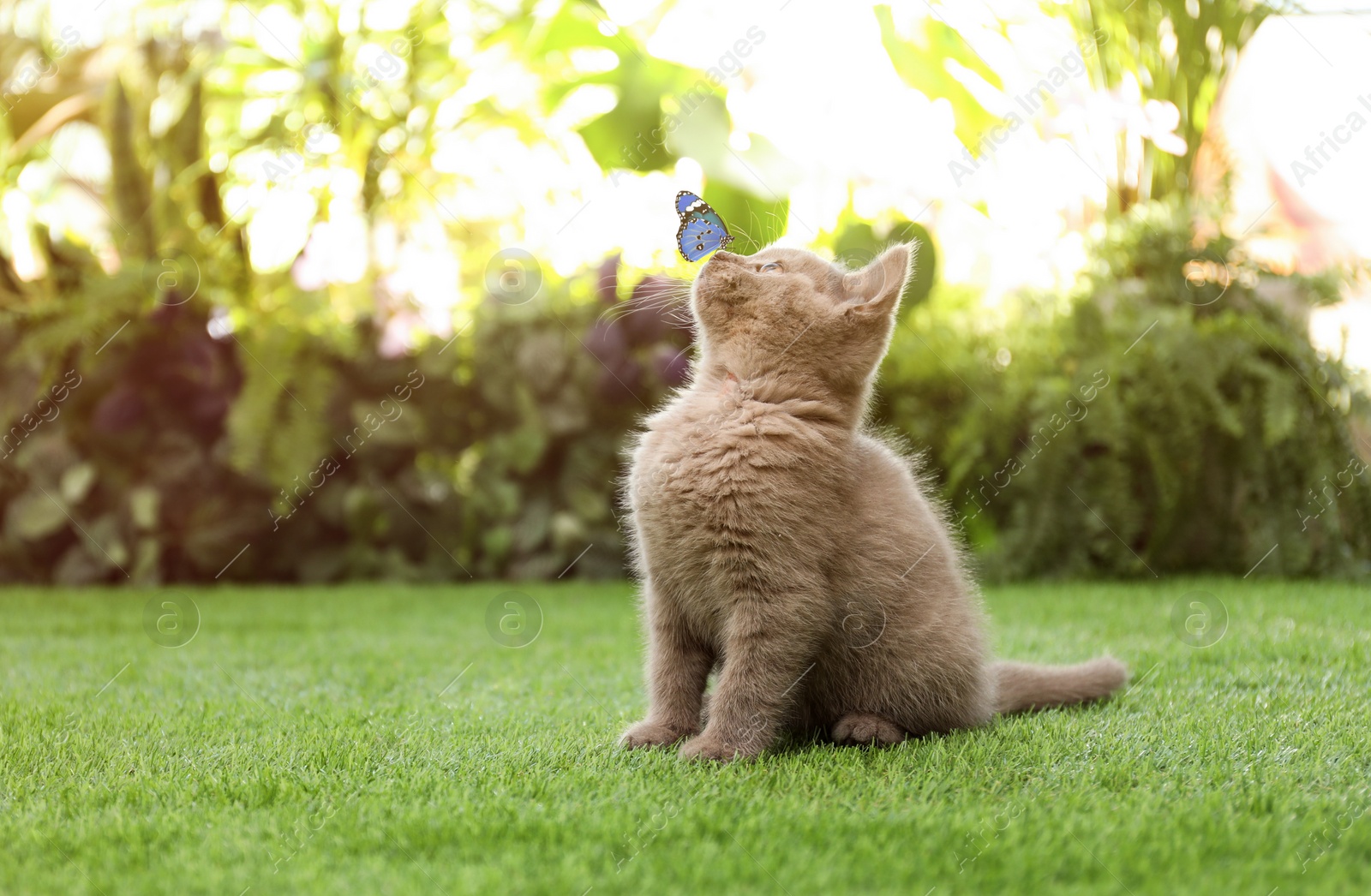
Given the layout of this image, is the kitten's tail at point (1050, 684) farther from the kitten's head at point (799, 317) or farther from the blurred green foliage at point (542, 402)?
the blurred green foliage at point (542, 402)

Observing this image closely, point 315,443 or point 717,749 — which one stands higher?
point 717,749

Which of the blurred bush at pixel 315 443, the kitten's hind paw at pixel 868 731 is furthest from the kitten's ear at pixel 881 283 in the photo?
the blurred bush at pixel 315 443

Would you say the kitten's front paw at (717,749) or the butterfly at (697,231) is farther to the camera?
the butterfly at (697,231)

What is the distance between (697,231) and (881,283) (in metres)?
0.35

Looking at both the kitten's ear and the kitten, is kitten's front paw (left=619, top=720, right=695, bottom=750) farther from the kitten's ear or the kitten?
the kitten's ear

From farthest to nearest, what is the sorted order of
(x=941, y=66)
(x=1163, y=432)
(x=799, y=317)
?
(x=941, y=66) < (x=1163, y=432) < (x=799, y=317)

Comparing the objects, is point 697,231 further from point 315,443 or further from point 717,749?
point 315,443

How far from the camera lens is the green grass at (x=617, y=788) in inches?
43.8

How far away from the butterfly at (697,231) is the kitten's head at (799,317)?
45 mm

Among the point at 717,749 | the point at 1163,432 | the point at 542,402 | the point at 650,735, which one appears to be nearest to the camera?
the point at 717,749

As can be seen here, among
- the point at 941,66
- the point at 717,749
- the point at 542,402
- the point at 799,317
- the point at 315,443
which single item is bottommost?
the point at 315,443

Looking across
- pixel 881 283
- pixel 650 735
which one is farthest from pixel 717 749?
pixel 881 283

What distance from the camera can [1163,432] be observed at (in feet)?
12.0

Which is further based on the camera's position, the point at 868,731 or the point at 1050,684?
the point at 1050,684
